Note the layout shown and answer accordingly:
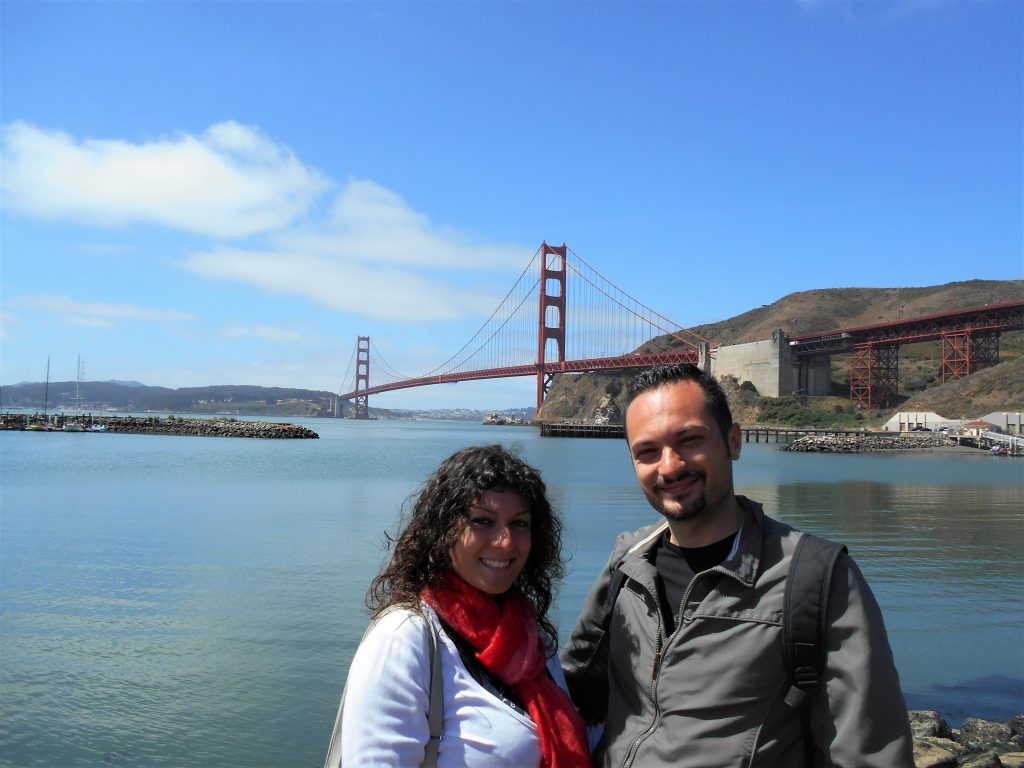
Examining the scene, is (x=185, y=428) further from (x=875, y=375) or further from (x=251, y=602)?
(x=251, y=602)

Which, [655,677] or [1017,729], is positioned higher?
[655,677]

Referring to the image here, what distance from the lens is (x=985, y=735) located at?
462cm

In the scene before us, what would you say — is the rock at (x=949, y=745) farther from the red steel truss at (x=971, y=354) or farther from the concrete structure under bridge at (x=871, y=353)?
the red steel truss at (x=971, y=354)

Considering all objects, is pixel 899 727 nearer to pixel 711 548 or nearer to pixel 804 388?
pixel 711 548

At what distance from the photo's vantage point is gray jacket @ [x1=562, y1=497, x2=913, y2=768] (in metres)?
1.51

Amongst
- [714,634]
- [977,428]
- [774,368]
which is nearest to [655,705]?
[714,634]

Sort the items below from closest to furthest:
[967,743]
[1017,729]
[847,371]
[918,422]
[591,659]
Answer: [591,659] < [967,743] < [1017,729] < [918,422] < [847,371]

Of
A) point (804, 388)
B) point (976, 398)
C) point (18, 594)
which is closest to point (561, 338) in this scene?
point (804, 388)

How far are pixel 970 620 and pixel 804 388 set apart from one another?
204 feet

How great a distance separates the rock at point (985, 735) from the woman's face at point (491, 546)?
388 centimetres

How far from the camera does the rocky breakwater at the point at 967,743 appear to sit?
4.02 meters

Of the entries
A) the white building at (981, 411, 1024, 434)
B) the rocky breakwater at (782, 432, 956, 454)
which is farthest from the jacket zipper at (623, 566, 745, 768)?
the white building at (981, 411, 1024, 434)

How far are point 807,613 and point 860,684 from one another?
151 millimetres

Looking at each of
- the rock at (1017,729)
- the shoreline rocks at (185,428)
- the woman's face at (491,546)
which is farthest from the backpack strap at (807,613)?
the shoreline rocks at (185,428)
